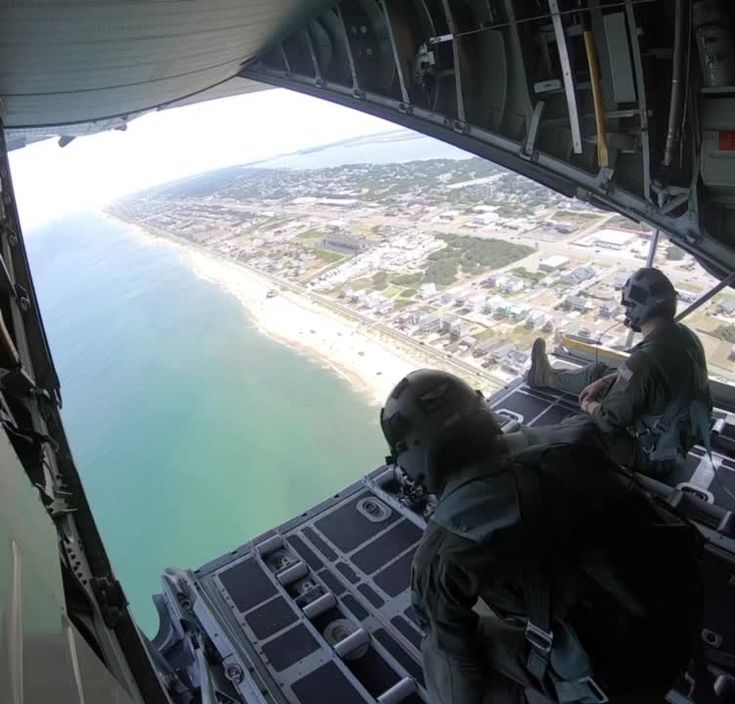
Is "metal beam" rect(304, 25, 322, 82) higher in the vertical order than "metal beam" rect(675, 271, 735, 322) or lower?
higher

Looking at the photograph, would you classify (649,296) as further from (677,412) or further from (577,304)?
(577,304)

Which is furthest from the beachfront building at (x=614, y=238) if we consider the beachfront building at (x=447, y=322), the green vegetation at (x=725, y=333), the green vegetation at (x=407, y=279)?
the green vegetation at (x=407, y=279)

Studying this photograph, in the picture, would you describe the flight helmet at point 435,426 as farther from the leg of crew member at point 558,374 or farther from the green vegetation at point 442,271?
the green vegetation at point 442,271

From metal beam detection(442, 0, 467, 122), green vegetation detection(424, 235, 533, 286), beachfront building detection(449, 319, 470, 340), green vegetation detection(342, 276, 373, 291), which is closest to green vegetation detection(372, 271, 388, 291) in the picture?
green vegetation detection(342, 276, 373, 291)

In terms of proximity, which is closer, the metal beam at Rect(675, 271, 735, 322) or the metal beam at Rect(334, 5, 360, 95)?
the metal beam at Rect(675, 271, 735, 322)

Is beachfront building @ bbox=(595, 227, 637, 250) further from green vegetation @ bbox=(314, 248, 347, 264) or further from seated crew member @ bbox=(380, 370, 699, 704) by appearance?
green vegetation @ bbox=(314, 248, 347, 264)

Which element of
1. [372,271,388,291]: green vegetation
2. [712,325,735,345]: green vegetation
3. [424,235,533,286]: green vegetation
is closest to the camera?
[712,325,735,345]: green vegetation

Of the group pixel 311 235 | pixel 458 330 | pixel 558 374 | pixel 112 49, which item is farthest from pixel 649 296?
pixel 311 235

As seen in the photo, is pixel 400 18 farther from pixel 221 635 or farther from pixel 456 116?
pixel 221 635
